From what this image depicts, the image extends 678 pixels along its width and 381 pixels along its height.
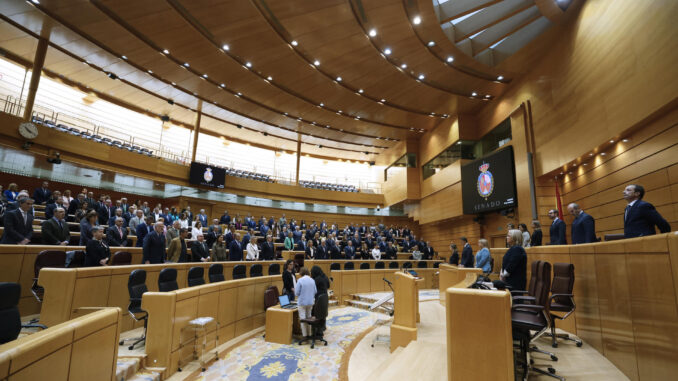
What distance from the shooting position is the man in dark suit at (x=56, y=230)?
4977mm

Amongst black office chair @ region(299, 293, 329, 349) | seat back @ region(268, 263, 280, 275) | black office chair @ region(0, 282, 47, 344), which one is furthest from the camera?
seat back @ region(268, 263, 280, 275)

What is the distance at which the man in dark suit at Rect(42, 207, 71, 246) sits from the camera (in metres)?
4.98

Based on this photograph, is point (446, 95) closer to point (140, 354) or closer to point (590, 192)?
point (590, 192)

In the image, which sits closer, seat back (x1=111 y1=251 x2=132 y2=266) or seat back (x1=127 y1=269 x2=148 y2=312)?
seat back (x1=127 y1=269 x2=148 y2=312)

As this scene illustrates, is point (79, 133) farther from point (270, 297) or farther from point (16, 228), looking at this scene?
point (270, 297)

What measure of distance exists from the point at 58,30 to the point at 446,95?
42.9 feet

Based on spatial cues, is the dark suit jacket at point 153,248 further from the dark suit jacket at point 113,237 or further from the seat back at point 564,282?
the seat back at point 564,282

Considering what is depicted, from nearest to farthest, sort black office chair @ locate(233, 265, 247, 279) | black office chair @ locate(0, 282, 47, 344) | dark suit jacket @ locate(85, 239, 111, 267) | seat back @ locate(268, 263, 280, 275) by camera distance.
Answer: black office chair @ locate(0, 282, 47, 344)
dark suit jacket @ locate(85, 239, 111, 267)
black office chair @ locate(233, 265, 247, 279)
seat back @ locate(268, 263, 280, 275)

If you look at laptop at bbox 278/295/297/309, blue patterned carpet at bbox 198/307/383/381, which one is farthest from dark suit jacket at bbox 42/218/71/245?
laptop at bbox 278/295/297/309

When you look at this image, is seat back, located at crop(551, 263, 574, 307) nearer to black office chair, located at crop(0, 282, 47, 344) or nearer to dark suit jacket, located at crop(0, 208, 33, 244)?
black office chair, located at crop(0, 282, 47, 344)

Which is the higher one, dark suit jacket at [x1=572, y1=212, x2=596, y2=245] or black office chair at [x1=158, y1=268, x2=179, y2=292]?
dark suit jacket at [x1=572, y1=212, x2=596, y2=245]

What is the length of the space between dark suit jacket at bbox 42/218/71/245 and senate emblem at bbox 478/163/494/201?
1160 centimetres

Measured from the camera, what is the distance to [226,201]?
1538cm

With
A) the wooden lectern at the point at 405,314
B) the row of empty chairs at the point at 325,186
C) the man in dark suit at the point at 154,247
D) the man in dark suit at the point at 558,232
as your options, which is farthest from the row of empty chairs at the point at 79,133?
the man in dark suit at the point at 558,232
